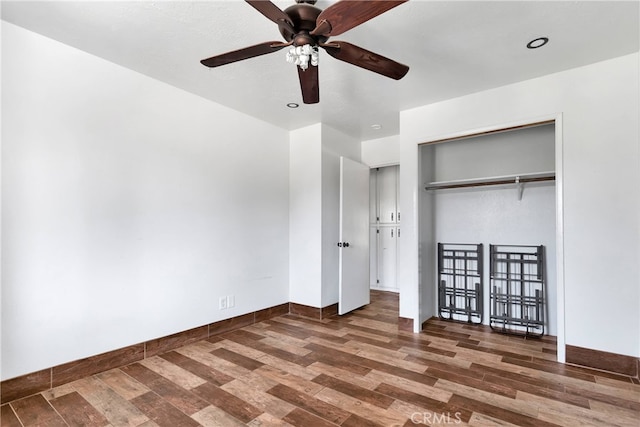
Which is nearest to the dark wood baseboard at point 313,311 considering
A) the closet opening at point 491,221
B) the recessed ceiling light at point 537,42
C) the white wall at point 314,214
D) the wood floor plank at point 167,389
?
the white wall at point 314,214

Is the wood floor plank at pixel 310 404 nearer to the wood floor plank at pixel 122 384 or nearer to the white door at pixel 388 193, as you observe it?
the wood floor plank at pixel 122 384

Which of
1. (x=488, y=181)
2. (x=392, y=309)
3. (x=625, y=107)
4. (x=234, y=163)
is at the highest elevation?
(x=625, y=107)

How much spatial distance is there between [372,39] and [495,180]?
218 cm

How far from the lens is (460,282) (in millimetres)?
4039

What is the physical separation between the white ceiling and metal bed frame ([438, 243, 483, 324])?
6.30ft

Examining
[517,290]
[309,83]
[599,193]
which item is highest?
[309,83]

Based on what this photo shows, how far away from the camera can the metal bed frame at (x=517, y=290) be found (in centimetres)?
350

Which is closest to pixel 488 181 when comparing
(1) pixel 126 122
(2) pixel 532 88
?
(2) pixel 532 88

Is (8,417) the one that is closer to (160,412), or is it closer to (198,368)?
(160,412)

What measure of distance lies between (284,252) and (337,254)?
2.41 ft

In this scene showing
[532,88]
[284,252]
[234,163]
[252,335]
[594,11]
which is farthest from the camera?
[284,252]

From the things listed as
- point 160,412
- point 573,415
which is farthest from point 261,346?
point 573,415

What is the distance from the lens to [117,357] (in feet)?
8.79

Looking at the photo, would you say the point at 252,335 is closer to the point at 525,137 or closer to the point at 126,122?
the point at 126,122
